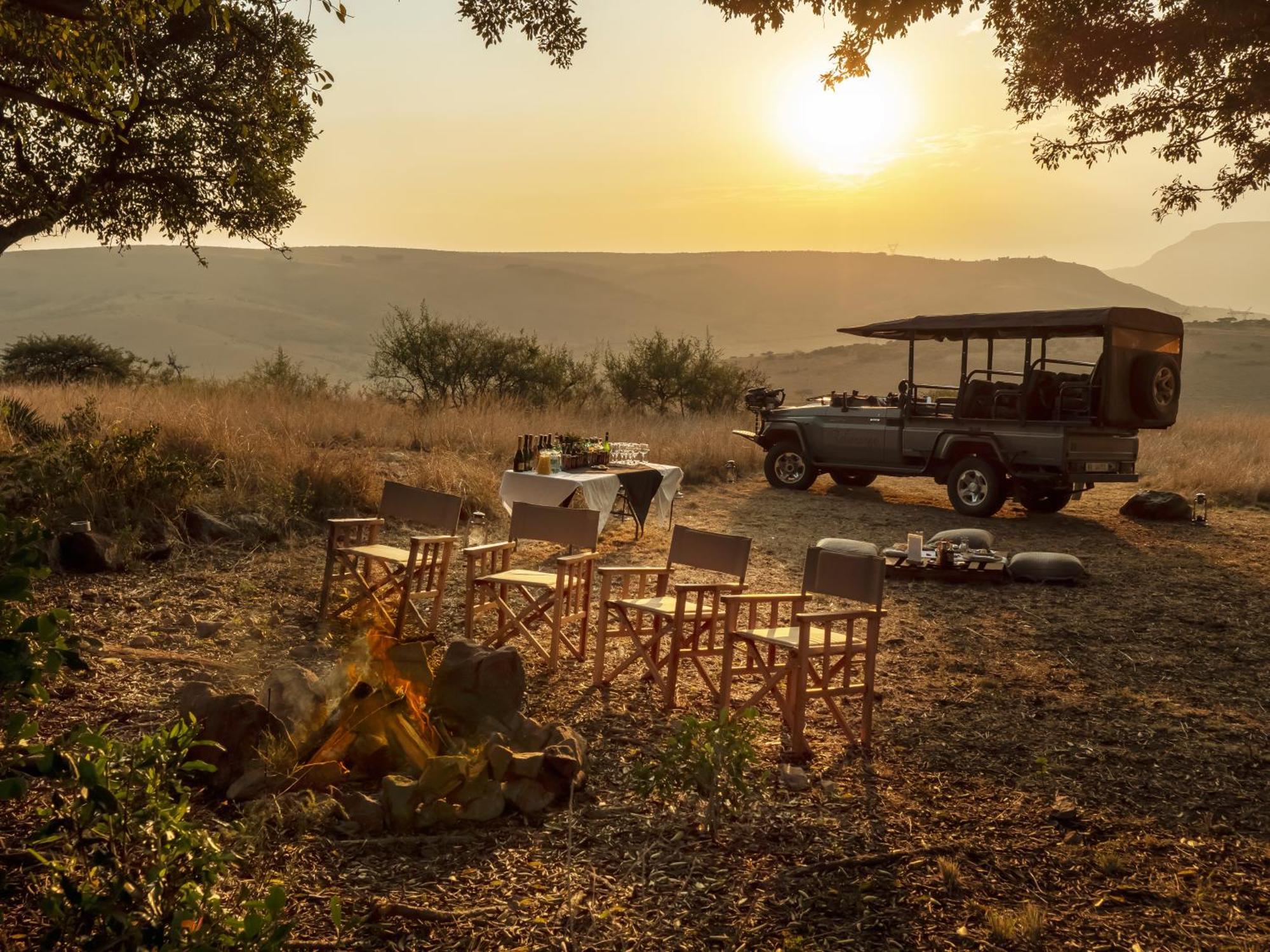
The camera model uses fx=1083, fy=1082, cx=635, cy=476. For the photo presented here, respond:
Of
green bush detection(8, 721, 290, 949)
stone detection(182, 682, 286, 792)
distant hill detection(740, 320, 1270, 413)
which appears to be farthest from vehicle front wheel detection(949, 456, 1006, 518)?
distant hill detection(740, 320, 1270, 413)

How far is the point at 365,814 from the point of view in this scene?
3.75m

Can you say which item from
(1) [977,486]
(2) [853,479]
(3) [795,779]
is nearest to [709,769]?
(3) [795,779]

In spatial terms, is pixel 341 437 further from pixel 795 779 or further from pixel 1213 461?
pixel 1213 461

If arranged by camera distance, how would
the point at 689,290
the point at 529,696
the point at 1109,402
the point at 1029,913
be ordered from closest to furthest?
the point at 1029,913 → the point at 529,696 → the point at 1109,402 → the point at 689,290

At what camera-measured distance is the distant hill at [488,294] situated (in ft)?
258

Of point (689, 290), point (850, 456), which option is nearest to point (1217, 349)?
point (850, 456)

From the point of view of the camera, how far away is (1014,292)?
14038cm

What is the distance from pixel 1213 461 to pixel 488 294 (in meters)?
107

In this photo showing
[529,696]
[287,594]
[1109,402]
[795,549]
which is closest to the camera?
[529,696]

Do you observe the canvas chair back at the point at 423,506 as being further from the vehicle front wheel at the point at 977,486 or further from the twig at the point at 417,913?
the vehicle front wheel at the point at 977,486

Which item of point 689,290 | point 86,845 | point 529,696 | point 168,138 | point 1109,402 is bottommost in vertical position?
point 529,696

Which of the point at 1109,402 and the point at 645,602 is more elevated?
the point at 1109,402

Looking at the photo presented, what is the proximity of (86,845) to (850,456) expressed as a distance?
12.0 m

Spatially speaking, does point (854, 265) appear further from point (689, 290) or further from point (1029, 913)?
point (1029, 913)
